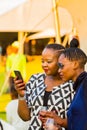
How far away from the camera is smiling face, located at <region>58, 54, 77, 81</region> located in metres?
3.49

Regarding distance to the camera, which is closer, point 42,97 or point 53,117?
point 53,117

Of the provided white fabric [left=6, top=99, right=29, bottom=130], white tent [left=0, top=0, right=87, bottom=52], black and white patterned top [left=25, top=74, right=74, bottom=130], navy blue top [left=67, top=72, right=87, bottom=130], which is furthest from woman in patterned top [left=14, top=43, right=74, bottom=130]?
white tent [left=0, top=0, right=87, bottom=52]

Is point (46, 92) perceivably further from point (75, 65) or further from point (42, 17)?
point (42, 17)

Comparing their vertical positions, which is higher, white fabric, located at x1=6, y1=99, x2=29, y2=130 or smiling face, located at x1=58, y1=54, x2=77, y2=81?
smiling face, located at x1=58, y1=54, x2=77, y2=81

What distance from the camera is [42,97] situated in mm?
3840

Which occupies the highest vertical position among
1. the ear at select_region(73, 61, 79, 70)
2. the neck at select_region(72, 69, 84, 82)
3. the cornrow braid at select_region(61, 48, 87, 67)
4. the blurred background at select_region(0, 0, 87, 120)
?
the blurred background at select_region(0, 0, 87, 120)

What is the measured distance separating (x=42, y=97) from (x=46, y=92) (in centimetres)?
6

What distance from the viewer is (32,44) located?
64.7 ft

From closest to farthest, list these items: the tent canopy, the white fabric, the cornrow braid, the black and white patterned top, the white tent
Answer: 1. the cornrow braid
2. the black and white patterned top
3. the white fabric
4. the white tent
5. the tent canopy

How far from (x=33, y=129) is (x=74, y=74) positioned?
2.36 feet

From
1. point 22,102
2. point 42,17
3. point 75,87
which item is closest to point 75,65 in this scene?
point 75,87

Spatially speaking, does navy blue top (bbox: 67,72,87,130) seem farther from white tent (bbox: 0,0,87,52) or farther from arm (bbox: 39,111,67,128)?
white tent (bbox: 0,0,87,52)

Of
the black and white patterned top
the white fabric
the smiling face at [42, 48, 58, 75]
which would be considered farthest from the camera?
the white fabric

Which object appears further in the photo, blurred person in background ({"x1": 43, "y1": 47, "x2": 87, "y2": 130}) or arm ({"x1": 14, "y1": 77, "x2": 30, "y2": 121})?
arm ({"x1": 14, "y1": 77, "x2": 30, "y2": 121})
